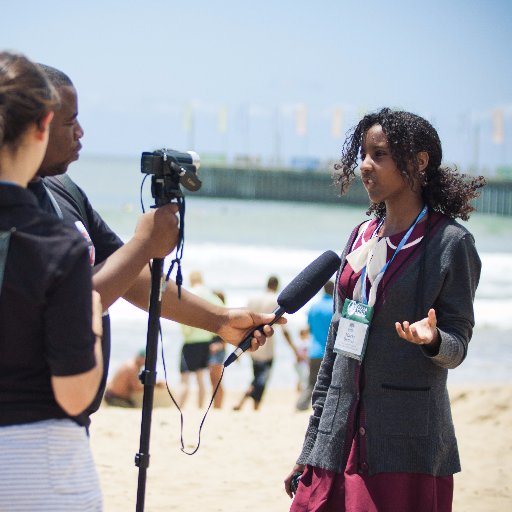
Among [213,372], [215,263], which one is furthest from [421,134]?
[215,263]

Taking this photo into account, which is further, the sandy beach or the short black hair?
the sandy beach

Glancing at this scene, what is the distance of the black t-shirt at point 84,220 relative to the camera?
2641 mm

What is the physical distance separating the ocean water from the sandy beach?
17.7ft

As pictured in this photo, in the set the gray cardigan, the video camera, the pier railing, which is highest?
the video camera

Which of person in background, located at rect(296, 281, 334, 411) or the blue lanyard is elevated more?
the blue lanyard

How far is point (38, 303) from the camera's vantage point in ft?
6.28

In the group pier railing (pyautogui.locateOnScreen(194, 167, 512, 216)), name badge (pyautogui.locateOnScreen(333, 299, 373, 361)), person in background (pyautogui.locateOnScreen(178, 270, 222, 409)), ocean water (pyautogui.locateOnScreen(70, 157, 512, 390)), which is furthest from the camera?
pier railing (pyautogui.locateOnScreen(194, 167, 512, 216))

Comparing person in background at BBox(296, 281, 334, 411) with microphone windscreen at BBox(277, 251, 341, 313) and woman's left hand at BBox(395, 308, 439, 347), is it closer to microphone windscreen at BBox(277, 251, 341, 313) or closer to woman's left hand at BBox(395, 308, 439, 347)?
microphone windscreen at BBox(277, 251, 341, 313)

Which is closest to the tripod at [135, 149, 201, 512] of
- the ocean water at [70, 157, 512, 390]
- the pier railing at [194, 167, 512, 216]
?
the ocean water at [70, 157, 512, 390]

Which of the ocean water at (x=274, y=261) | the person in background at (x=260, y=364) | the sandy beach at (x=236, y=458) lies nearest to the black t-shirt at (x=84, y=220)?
the sandy beach at (x=236, y=458)

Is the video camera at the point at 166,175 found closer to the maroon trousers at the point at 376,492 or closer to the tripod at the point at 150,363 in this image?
the tripod at the point at 150,363

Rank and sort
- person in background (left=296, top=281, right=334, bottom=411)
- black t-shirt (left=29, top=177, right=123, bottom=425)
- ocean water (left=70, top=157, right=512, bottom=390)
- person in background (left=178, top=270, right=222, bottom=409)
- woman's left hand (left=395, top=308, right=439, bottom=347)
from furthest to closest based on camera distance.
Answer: ocean water (left=70, top=157, right=512, bottom=390)
person in background (left=178, top=270, right=222, bottom=409)
person in background (left=296, top=281, right=334, bottom=411)
woman's left hand (left=395, top=308, right=439, bottom=347)
black t-shirt (left=29, top=177, right=123, bottom=425)

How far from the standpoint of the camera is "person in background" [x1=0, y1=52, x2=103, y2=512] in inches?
75.4

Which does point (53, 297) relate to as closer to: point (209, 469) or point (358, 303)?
point (358, 303)
